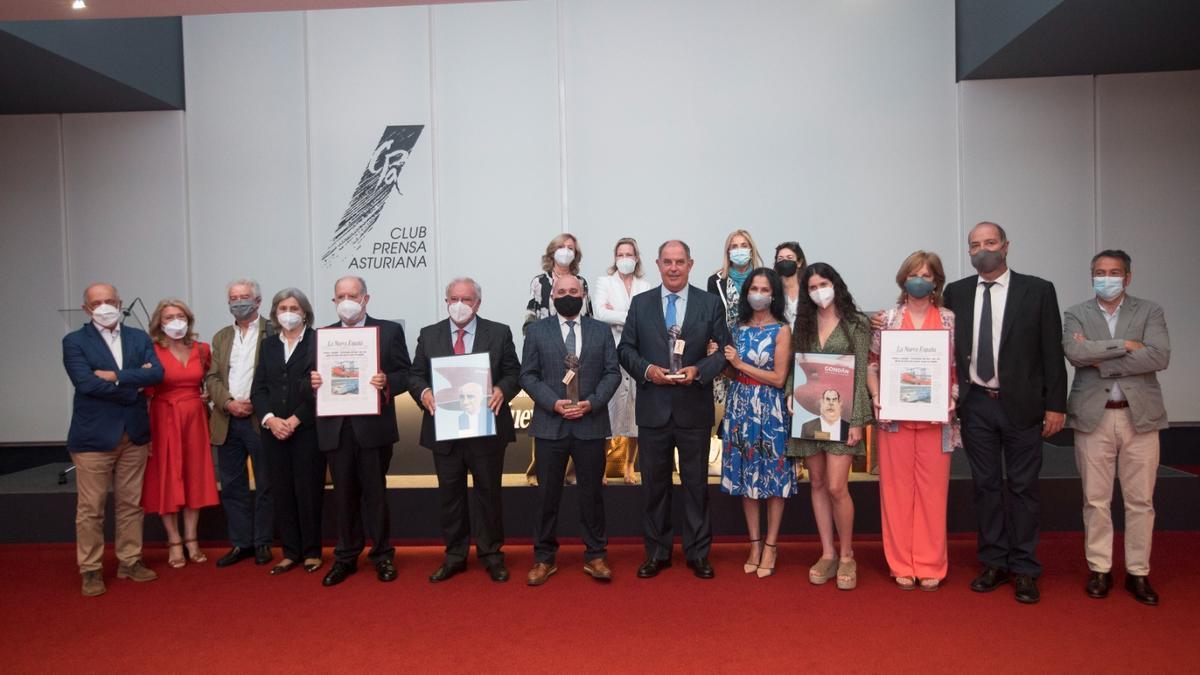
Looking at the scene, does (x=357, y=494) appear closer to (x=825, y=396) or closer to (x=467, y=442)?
(x=467, y=442)

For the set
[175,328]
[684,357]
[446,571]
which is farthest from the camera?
[175,328]

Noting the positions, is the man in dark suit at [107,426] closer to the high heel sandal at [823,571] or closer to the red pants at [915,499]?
the high heel sandal at [823,571]

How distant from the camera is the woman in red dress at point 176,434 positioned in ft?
14.9

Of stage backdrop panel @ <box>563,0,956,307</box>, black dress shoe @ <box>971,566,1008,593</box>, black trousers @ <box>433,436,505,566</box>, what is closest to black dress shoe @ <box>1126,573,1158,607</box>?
black dress shoe @ <box>971,566,1008,593</box>

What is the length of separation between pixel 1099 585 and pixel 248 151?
7.66 meters

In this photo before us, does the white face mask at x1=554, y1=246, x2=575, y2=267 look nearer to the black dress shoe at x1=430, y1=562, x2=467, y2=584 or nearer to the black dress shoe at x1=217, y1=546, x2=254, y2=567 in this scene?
the black dress shoe at x1=430, y1=562, x2=467, y2=584

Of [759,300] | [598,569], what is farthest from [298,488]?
[759,300]

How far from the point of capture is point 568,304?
4.06 m

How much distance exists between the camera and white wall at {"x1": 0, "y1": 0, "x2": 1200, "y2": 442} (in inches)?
279

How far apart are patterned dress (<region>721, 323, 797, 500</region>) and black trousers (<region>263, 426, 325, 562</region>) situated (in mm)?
A: 2383

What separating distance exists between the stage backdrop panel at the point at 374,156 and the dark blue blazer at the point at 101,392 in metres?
3.18

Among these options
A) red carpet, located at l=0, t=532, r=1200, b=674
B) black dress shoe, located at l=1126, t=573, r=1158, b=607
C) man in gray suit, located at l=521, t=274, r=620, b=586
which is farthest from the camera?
man in gray suit, located at l=521, t=274, r=620, b=586

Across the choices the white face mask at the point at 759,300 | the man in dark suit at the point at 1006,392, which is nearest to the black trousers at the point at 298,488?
the white face mask at the point at 759,300

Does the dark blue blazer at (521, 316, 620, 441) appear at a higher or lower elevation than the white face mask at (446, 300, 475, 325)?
lower
